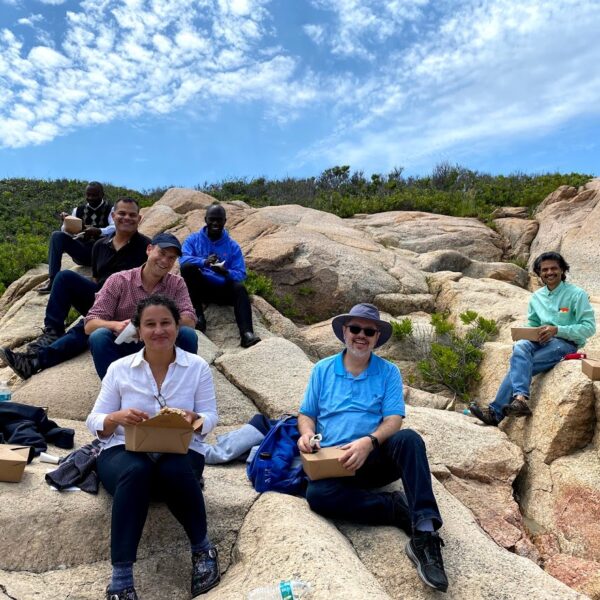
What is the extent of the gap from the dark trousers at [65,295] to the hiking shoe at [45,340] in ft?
0.16

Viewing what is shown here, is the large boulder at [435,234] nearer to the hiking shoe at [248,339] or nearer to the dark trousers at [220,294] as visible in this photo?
the dark trousers at [220,294]

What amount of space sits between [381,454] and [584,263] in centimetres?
943

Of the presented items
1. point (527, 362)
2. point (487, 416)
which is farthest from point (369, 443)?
point (527, 362)

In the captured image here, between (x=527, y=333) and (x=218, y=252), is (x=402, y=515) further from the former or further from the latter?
(x=218, y=252)

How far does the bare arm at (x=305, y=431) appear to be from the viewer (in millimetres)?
3943

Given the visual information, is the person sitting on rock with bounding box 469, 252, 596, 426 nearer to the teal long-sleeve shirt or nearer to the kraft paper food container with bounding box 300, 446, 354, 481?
the teal long-sleeve shirt

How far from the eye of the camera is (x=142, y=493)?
3.28 metres

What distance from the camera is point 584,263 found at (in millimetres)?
11539

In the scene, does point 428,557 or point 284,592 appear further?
point 428,557

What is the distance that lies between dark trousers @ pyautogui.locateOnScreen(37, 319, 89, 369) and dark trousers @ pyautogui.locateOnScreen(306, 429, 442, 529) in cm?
365

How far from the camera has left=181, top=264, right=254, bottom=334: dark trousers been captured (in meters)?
7.66

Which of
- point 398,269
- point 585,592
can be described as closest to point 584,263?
point 398,269

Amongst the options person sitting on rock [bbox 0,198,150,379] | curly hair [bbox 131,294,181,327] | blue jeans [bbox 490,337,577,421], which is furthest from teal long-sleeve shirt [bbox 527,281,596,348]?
person sitting on rock [bbox 0,198,150,379]

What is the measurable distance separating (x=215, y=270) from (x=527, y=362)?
4124mm
